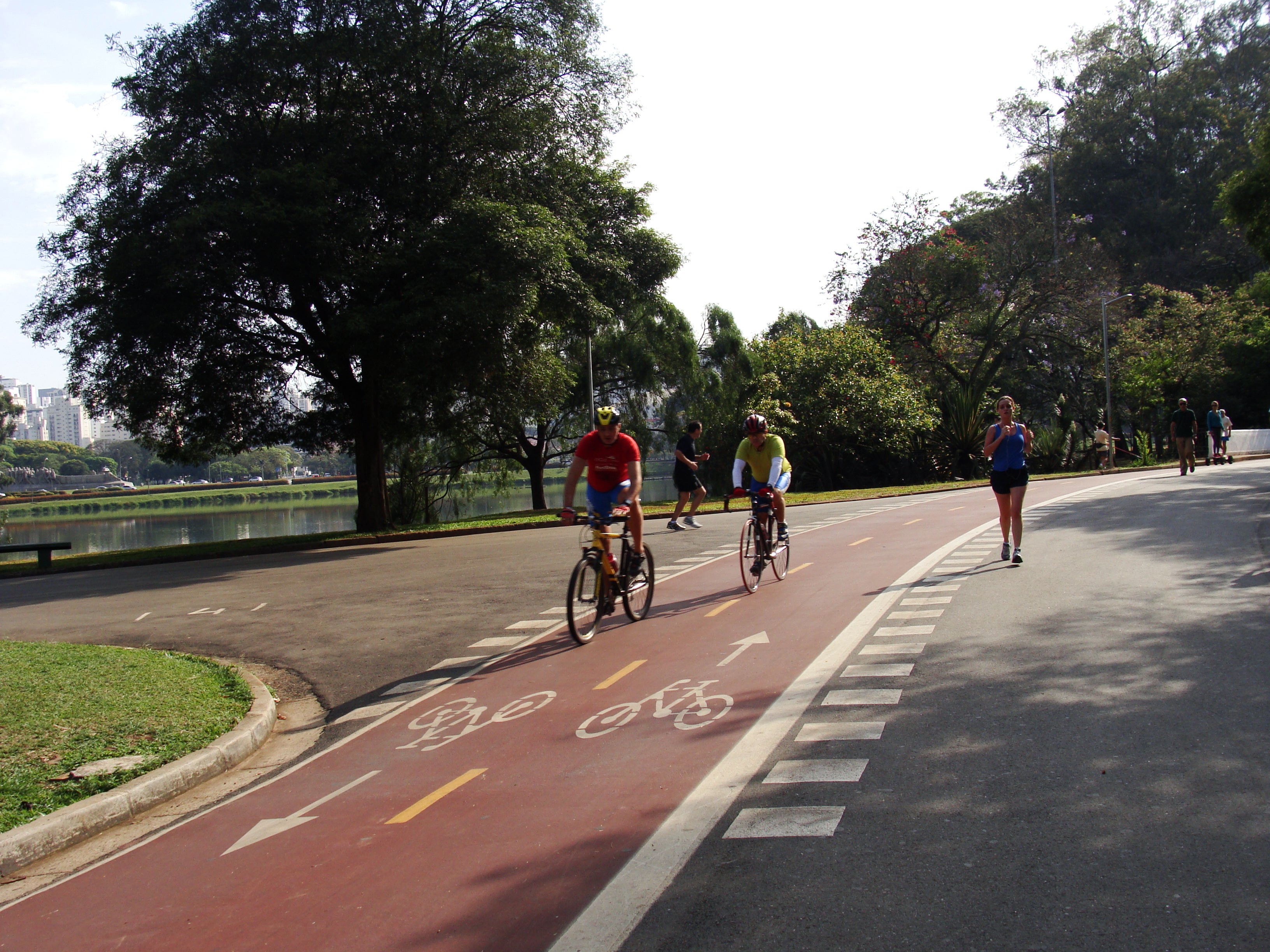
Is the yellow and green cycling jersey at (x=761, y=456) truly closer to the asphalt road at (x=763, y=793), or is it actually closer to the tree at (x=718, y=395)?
the asphalt road at (x=763, y=793)

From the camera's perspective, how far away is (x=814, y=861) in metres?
3.91

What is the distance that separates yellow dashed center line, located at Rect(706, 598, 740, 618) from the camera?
973 centimetres

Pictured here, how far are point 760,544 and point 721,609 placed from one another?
4.76ft

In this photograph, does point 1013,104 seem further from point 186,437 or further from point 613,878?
point 613,878

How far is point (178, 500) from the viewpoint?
102625 mm

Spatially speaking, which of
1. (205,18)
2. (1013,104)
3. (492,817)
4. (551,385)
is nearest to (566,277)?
(551,385)

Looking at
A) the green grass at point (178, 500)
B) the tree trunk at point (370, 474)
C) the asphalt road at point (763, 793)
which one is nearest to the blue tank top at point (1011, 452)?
the asphalt road at point (763, 793)

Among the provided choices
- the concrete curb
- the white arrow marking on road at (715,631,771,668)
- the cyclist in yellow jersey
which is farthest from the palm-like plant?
the concrete curb

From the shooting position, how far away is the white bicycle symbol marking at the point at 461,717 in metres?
6.25

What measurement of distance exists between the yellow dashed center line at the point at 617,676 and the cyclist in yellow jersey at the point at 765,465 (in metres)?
3.90

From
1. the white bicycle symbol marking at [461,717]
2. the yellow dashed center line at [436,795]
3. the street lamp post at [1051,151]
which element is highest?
the street lamp post at [1051,151]

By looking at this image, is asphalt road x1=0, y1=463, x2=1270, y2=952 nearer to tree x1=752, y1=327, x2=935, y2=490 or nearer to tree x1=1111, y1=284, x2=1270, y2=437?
tree x1=752, y1=327, x2=935, y2=490

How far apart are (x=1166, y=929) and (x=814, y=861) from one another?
1193 millimetres

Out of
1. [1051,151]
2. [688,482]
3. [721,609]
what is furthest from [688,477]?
[1051,151]
